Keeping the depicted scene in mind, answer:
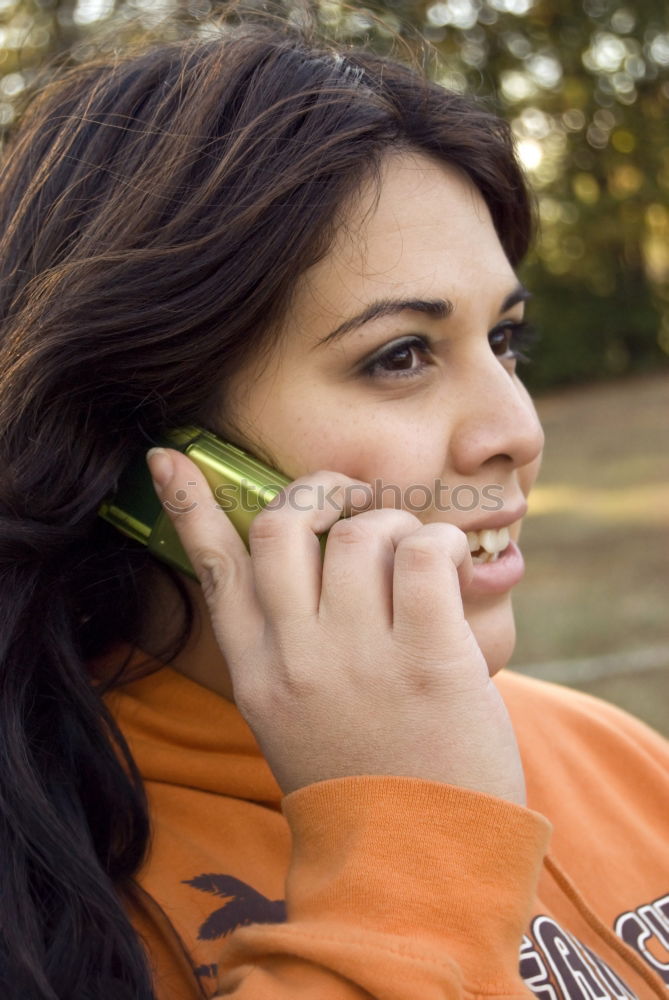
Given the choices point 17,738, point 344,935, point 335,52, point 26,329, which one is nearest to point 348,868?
point 344,935

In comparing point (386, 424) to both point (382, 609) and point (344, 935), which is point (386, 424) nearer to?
point (382, 609)

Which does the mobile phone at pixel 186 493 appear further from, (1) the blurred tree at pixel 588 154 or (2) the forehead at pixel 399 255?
(1) the blurred tree at pixel 588 154

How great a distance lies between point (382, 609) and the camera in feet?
4.88

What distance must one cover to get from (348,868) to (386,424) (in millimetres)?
764

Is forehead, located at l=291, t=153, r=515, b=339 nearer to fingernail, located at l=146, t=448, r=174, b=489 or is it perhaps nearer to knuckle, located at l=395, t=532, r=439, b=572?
fingernail, located at l=146, t=448, r=174, b=489

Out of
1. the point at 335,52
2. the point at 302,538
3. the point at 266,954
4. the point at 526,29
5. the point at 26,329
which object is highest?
the point at 526,29

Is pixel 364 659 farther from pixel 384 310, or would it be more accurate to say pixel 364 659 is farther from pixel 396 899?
pixel 384 310

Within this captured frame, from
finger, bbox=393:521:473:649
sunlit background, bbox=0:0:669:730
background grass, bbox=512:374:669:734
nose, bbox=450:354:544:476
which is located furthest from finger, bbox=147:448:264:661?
sunlit background, bbox=0:0:669:730

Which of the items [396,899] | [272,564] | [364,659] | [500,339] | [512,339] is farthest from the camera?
[512,339]

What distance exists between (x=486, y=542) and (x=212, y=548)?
515 mm

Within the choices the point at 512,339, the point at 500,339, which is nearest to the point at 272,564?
the point at 500,339

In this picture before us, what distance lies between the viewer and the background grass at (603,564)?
20.7ft

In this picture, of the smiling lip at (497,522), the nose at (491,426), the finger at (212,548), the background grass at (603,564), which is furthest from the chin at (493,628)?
the background grass at (603,564)

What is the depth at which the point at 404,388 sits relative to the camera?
186 cm
